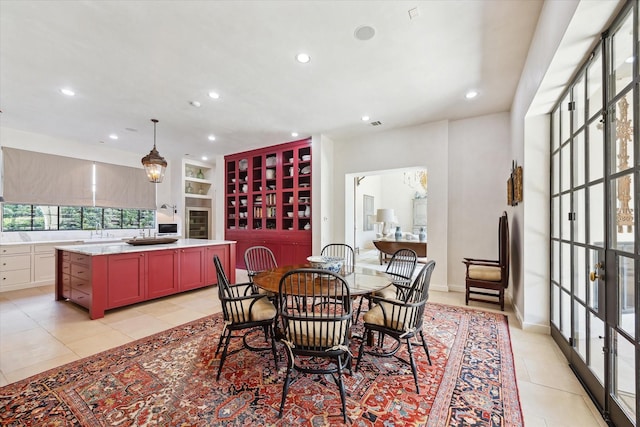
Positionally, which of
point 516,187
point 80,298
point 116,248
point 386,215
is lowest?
point 80,298

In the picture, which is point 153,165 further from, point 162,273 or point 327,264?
point 327,264

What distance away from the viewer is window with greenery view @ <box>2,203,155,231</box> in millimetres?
5234

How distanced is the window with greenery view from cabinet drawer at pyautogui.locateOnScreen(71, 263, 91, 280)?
2.75 metres

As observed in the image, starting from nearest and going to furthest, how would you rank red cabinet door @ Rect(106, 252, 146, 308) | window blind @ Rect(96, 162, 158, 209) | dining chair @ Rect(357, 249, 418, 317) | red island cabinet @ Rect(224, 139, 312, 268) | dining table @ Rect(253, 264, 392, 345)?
dining table @ Rect(253, 264, 392, 345), dining chair @ Rect(357, 249, 418, 317), red cabinet door @ Rect(106, 252, 146, 308), red island cabinet @ Rect(224, 139, 312, 268), window blind @ Rect(96, 162, 158, 209)

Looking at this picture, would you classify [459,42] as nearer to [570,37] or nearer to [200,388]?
[570,37]

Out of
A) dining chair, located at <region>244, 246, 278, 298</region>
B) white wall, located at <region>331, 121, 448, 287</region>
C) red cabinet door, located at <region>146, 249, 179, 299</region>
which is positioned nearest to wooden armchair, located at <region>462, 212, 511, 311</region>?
white wall, located at <region>331, 121, 448, 287</region>

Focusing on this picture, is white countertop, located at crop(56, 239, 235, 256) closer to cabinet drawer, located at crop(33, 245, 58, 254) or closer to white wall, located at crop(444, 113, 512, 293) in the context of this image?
cabinet drawer, located at crop(33, 245, 58, 254)

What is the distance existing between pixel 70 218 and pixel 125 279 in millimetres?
Result: 3707

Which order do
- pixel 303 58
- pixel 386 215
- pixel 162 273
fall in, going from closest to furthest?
pixel 303 58 → pixel 162 273 → pixel 386 215

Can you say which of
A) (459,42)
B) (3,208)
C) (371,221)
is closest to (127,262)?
(3,208)

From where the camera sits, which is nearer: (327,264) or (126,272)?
(327,264)

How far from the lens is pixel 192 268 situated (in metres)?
4.64

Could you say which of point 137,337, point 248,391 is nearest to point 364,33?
point 248,391

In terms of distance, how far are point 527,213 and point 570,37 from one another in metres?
1.85
